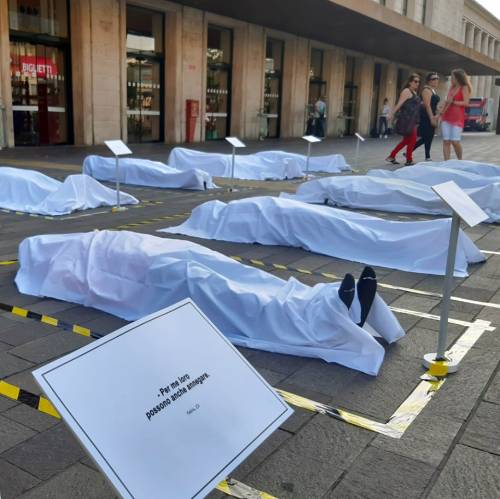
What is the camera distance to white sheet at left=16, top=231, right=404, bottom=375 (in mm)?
3490

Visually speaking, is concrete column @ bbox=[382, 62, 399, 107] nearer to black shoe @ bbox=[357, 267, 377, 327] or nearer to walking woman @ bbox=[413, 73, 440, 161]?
walking woman @ bbox=[413, 73, 440, 161]

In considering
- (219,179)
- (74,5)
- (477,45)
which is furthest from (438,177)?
(477,45)

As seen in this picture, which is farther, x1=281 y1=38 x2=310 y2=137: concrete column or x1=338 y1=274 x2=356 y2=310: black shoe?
x1=281 y1=38 x2=310 y2=137: concrete column

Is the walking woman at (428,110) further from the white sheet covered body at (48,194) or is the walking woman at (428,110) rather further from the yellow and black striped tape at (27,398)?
the yellow and black striped tape at (27,398)

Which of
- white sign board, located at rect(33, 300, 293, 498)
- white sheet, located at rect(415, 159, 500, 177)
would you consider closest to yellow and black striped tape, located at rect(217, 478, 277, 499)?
white sign board, located at rect(33, 300, 293, 498)

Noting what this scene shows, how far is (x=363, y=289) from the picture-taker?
11.2 ft

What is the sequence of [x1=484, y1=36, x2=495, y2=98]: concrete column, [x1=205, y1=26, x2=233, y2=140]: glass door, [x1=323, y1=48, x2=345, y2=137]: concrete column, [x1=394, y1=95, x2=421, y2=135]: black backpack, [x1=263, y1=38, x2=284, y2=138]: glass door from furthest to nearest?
[x1=484, y1=36, x2=495, y2=98]: concrete column → [x1=323, y1=48, x2=345, y2=137]: concrete column → [x1=263, y1=38, x2=284, y2=138]: glass door → [x1=205, y1=26, x2=233, y2=140]: glass door → [x1=394, y1=95, x2=421, y2=135]: black backpack

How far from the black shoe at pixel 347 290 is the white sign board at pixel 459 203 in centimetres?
66

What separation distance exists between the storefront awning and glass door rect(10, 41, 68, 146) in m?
4.88

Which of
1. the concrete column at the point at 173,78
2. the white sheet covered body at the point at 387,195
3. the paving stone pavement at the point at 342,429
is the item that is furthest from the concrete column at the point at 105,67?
the paving stone pavement at the point at 342,429

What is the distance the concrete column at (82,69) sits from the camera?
53.6 feet

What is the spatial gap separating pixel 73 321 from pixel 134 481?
102 inches

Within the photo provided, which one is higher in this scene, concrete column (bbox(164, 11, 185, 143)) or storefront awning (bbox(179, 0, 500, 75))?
storefront awning (bbox(179, 0, 500, 75))

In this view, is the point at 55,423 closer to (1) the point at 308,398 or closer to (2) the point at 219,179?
(1) the point at 308,398
